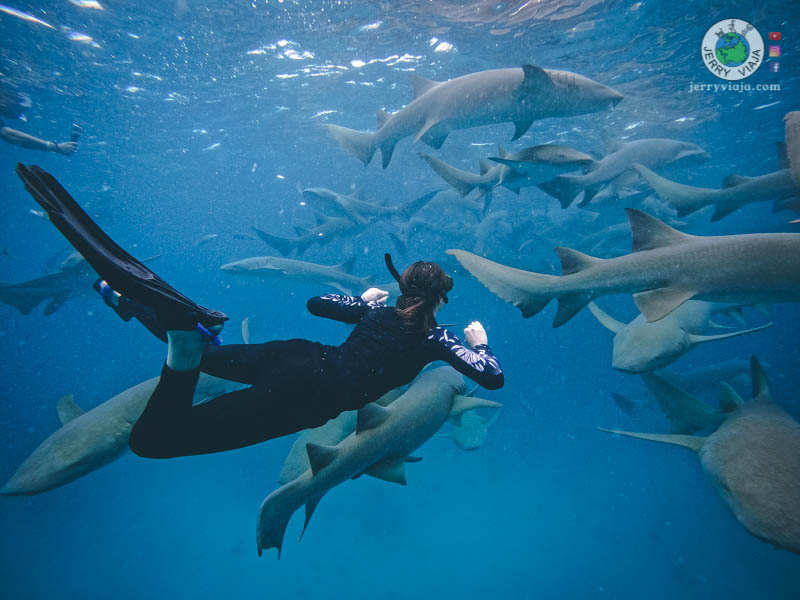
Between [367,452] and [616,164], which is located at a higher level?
[616,164]

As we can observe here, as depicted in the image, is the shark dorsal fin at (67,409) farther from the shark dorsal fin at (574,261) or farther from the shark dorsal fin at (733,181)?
the shark dorsal fin at (733,181)

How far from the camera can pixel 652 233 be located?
4.11 m

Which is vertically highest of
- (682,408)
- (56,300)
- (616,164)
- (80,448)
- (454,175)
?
(454,175)

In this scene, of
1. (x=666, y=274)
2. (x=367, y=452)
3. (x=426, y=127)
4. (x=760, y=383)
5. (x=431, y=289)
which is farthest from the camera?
(x=426, y=127)

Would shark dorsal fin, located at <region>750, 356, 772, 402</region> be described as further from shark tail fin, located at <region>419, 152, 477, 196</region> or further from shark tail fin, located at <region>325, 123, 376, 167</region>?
shark tail fin, located at <region>325, 123, 376, 167</region>

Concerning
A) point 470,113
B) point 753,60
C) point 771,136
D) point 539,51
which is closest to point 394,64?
point 539,51

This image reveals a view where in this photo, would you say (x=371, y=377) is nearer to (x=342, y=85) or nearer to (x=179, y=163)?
(x=342, y=85)

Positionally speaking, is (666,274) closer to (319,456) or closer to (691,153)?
(319,456)

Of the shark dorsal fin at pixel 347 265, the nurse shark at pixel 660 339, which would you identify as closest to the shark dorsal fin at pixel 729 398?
the nurse shark at pixel 660 339

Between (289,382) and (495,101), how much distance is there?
21.2 feet

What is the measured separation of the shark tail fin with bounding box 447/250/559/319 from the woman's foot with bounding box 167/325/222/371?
2.71m

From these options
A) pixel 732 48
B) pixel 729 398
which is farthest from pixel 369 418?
pixel 732 48

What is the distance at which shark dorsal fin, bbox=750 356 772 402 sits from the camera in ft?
14.5

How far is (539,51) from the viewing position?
50.6 ft
